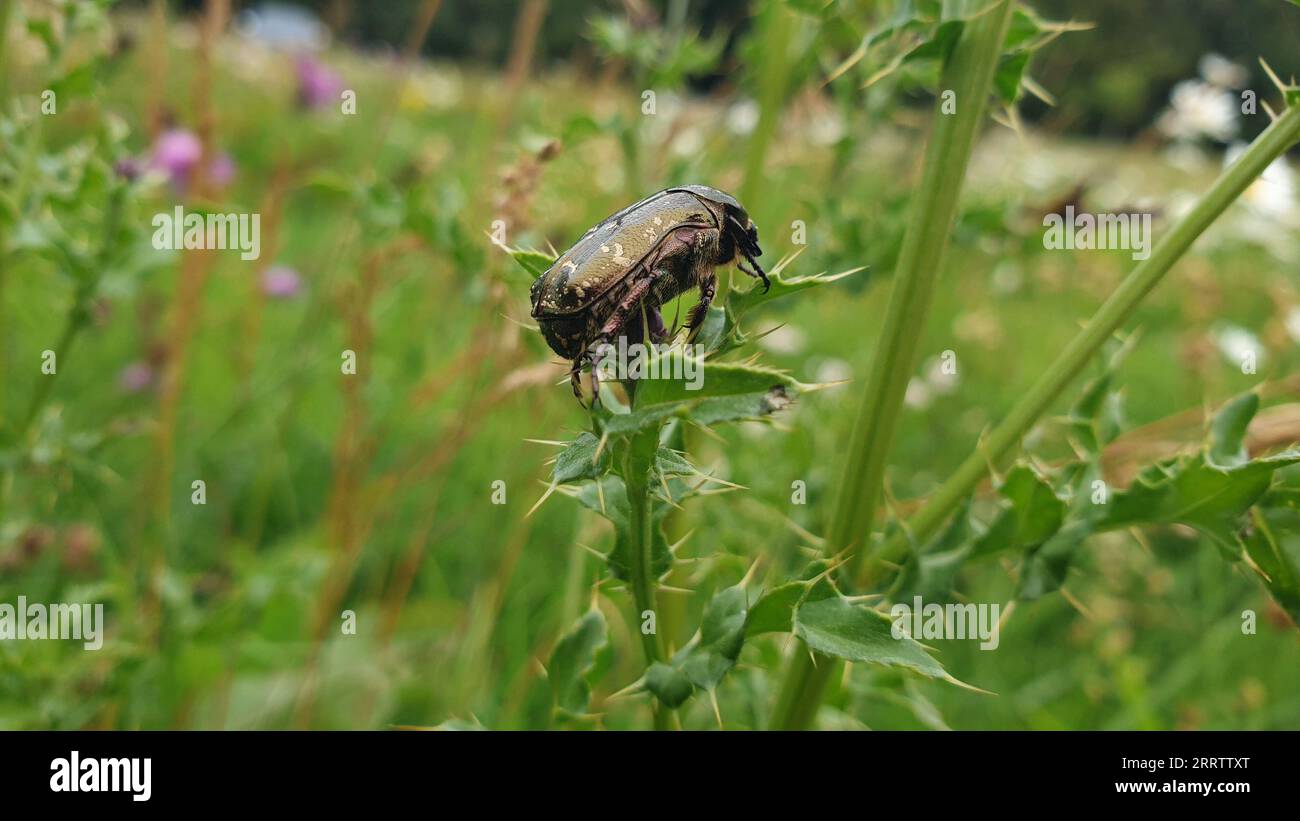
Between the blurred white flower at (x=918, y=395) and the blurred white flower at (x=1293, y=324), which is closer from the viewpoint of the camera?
the blurred white flower at (x=1293, y=324)

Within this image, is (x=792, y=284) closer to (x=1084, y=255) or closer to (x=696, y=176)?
(x=696, y=176)

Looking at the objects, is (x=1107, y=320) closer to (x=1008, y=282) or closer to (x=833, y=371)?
(x=833, y=371)

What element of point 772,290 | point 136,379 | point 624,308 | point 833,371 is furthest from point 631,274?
point 136,379

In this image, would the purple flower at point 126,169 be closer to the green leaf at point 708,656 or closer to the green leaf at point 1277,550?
the green leaf at point 708,656

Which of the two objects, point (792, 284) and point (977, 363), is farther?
point (977, 363)

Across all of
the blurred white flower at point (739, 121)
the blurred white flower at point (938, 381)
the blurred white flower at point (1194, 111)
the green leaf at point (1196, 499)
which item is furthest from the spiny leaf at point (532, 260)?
the blurred white flower at point (1194, 111)
